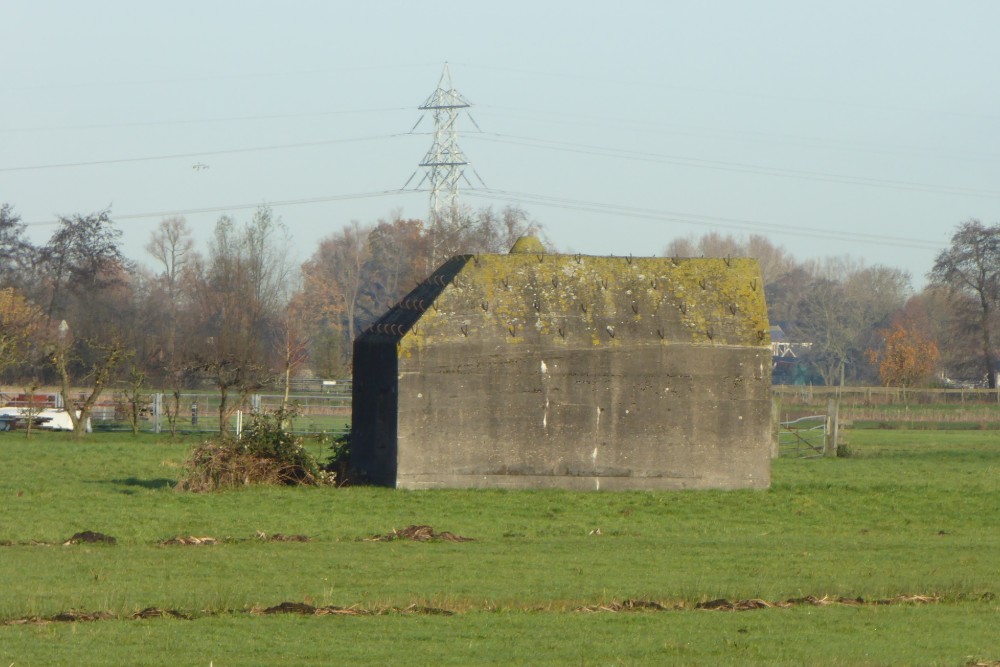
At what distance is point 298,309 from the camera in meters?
122

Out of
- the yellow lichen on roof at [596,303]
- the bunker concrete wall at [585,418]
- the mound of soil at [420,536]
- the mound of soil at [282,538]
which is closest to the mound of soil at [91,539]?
the mound of soil at [282,538]

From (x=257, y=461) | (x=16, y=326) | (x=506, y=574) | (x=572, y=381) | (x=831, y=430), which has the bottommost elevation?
(x=506, y=574)

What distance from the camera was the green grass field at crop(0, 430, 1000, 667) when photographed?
39.4 ft

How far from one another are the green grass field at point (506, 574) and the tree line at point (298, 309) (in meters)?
15.7

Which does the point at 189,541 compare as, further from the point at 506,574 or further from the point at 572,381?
the point at 572,381

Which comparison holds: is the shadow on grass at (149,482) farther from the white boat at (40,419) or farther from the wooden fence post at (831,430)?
the white boat at (40,419)

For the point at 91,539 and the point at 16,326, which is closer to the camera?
the point at 91,539

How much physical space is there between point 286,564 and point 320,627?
4602 millimetres

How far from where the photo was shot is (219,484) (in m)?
27.0

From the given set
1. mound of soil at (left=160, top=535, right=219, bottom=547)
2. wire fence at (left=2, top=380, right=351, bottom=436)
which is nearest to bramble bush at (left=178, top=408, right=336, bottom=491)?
mound of soil at (left=160, top=535, right=219, bottom=547)

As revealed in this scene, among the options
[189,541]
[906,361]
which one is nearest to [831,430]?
[189,541]

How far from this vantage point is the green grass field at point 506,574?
12.0m

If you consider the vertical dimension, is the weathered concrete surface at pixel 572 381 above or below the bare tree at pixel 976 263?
below

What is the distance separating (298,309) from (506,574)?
10650 cm
